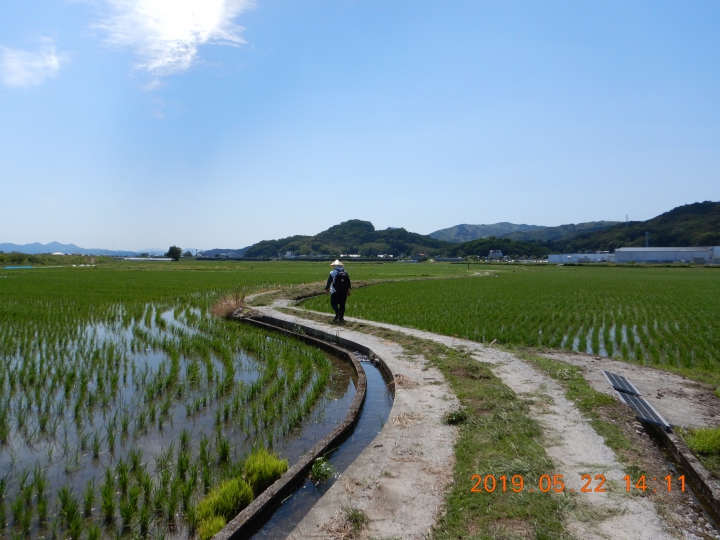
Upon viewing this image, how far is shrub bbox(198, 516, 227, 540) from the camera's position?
286cm

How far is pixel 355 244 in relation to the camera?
17775 cm

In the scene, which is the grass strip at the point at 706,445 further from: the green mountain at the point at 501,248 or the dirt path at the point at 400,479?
the green mountain at the point at 501,248

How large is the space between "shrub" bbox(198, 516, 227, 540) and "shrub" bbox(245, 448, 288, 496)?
506 mm

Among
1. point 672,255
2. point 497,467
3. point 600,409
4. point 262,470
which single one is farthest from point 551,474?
point 672,255

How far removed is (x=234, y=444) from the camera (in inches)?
178

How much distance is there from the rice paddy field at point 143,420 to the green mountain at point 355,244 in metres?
150

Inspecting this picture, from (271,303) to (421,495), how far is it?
533 inches

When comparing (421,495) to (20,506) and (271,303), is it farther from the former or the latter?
(271,303)

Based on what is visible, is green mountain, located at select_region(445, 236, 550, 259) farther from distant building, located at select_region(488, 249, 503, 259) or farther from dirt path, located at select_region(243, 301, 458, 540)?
dirt path, located at select_region(243, 301, 458, 540)

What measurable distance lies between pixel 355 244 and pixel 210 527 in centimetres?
17526

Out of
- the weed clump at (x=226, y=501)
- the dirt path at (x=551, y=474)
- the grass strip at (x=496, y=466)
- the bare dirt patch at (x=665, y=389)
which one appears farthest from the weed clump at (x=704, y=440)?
the weed clump at (x=226, y=501)

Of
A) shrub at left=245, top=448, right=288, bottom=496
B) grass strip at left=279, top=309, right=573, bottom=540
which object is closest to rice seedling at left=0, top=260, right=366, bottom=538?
shrub at left=245, top=448, right=288, bottom=496

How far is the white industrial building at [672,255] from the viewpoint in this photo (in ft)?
251

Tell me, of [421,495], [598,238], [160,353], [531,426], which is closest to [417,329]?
[160,353]
